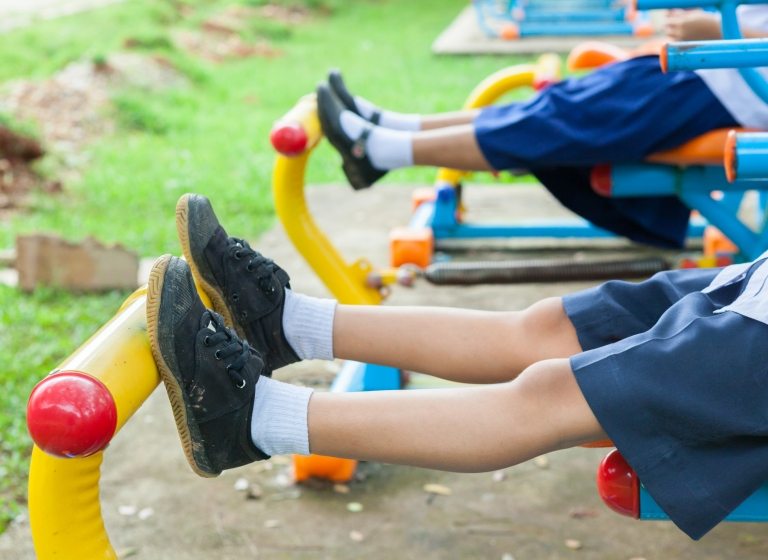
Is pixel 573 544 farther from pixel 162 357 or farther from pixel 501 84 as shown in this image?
pixel 501 84

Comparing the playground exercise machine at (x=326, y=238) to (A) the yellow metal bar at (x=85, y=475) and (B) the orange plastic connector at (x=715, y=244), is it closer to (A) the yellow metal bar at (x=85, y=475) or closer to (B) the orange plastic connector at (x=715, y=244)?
(B) the orange plastic connector at (x=715, y=244)

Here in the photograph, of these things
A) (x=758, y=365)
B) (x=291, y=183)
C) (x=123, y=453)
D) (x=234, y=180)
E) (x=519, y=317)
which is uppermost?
(x=758, y=365)

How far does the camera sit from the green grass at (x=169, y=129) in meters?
3.00

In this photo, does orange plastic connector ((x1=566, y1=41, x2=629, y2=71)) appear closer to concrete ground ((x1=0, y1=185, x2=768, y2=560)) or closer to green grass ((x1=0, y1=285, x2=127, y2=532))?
concrete ground ((x1=0, y1=185, x2=768, y2=560))

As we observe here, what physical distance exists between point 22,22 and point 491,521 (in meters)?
7.77

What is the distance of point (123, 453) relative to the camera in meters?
2.34

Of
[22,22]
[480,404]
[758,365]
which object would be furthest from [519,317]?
[22,22]

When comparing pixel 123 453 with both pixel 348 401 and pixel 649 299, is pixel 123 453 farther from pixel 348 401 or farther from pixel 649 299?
pixel 649 299

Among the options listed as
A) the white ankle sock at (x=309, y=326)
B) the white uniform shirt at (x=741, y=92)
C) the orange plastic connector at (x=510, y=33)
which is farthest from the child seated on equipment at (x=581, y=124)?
the orange plastic connector at (x=510, y=33)

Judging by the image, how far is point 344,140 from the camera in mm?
2658

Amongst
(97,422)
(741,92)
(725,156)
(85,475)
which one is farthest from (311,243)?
(97,422)

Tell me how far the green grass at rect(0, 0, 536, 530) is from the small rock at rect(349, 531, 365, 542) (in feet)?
2.36

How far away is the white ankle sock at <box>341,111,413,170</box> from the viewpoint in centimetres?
266

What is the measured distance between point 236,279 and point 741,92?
1393 millimetres
